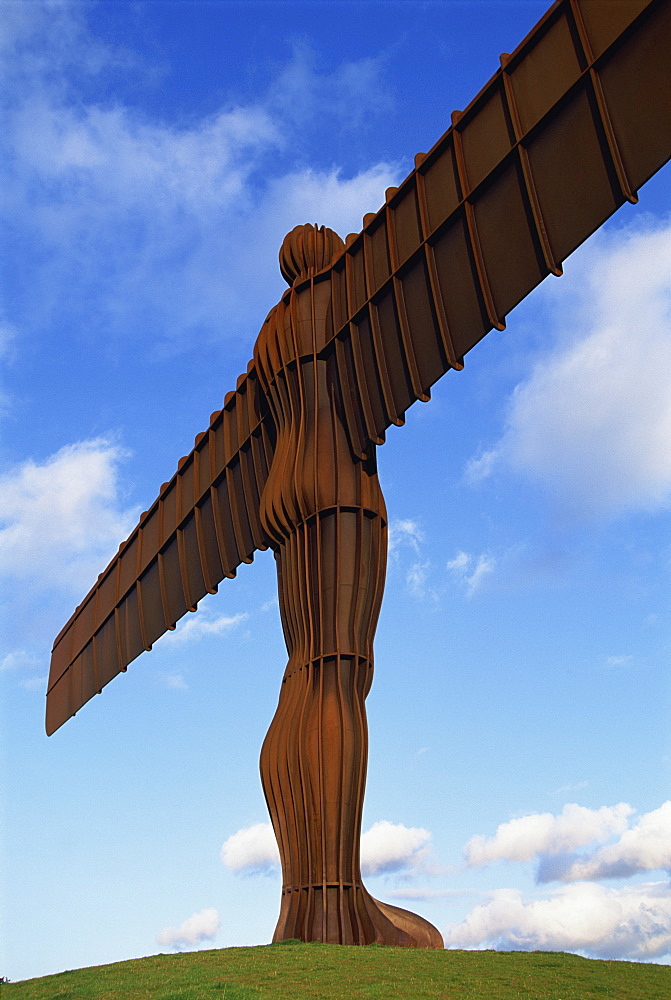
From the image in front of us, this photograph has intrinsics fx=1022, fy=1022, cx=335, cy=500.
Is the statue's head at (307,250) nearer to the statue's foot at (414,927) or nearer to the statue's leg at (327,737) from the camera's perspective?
the statue's leg at (327,737)

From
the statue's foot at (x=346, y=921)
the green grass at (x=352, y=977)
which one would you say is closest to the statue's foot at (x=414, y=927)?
the statue's foot at (x=346, y=921)

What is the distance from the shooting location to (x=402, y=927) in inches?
642

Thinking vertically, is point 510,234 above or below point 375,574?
above

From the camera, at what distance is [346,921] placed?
1570 cm

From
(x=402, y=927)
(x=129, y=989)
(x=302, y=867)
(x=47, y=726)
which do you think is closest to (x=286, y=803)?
(x=302, y=867)

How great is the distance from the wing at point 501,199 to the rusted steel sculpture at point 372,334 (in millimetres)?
29

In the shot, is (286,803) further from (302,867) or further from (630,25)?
(630,25)

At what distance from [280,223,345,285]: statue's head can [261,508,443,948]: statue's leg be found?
17.1 feet

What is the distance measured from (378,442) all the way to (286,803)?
6.32 metres

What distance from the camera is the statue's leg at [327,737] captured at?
1602 centimetres

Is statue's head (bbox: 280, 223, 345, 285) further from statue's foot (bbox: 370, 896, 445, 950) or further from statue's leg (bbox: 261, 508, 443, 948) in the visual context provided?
statue's foot (bbox: 370, 896, 445, 950)

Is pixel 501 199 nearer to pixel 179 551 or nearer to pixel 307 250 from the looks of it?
pixel 307 250

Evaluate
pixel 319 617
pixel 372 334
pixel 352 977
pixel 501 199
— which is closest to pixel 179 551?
pixel 319 617

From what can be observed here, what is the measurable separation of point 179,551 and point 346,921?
10.5m
